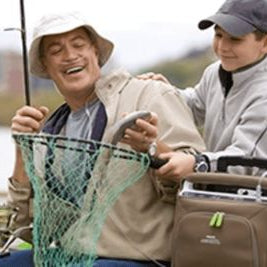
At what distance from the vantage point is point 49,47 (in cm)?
301

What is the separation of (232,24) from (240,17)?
49 mm

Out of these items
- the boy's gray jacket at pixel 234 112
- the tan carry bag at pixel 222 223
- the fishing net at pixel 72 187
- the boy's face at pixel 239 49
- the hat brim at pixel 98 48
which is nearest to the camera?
the tan carry bag at pixel 222 223

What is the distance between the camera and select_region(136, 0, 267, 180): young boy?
275 centimetres

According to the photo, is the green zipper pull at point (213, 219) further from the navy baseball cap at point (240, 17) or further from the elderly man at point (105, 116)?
the navy baseball cap at point (240, 17)

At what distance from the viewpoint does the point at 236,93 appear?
2.94 m

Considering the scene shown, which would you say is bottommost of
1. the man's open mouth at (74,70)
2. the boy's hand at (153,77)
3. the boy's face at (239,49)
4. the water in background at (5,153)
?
the water in background at (5,153)

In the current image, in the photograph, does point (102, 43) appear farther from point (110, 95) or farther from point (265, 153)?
point (265, 153)

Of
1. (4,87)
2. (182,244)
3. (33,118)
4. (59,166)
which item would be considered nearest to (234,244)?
(182,244)

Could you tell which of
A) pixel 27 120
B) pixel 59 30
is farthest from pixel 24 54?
pixel 27 120

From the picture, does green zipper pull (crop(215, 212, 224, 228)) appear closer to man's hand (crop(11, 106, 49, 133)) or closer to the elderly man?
the elderly man

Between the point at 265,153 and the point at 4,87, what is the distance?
1314 mm

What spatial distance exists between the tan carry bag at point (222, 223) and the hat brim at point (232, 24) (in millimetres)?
498

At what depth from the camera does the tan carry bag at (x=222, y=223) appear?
2529 millimetres

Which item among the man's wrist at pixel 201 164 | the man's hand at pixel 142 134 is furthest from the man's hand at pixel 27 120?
the man's wrist at pixel 201 164
